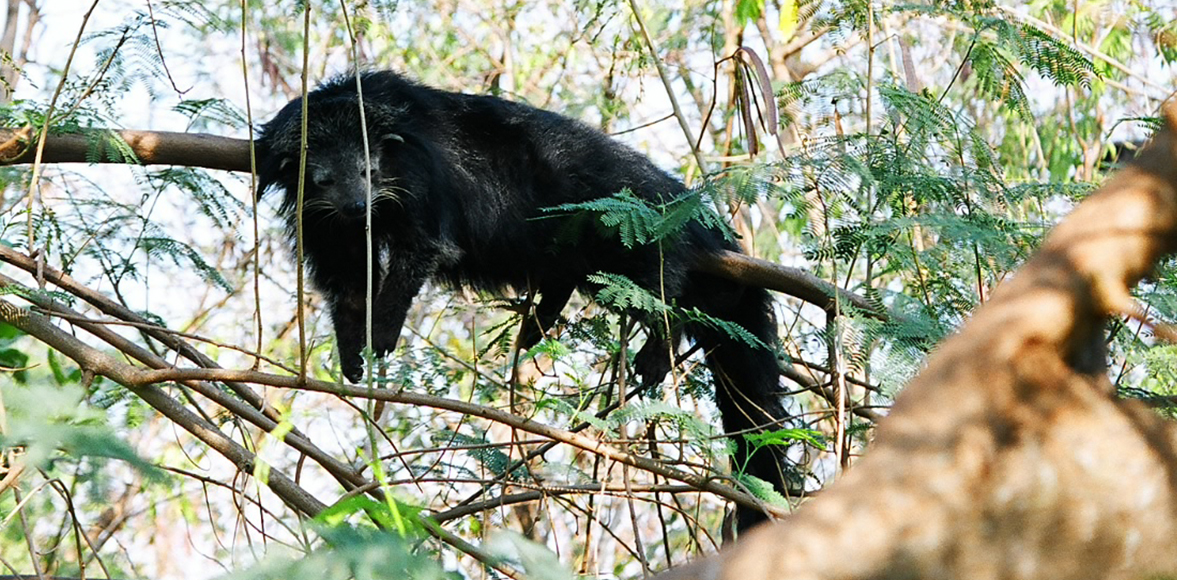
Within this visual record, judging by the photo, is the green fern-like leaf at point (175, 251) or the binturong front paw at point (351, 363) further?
the binturong front paw at point (351, 363)

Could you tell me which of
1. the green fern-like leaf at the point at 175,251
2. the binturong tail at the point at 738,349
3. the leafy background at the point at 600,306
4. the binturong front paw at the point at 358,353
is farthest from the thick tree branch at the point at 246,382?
the binturong tail at the point at 738,349

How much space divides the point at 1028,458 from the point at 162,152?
358cm

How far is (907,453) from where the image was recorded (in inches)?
42.1

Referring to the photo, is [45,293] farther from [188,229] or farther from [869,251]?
[188,229]

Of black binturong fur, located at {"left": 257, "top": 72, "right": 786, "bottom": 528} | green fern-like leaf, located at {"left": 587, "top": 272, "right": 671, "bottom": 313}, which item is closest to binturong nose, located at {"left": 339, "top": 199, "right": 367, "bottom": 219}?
black binturong fur, located at {"left": 257, "top": 72, "right": 786, "bottom": 528}

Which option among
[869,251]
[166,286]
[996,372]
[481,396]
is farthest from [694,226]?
[166,286]

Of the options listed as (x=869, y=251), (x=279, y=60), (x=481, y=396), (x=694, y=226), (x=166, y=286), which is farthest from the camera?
(x=279, y=60)

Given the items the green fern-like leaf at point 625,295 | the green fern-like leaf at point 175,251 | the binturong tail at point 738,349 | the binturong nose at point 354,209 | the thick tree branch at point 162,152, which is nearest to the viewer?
the green fern-like leaf at point 625,295

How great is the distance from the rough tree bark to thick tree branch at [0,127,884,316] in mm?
2616

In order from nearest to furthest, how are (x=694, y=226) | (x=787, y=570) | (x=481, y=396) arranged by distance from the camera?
(x=787, y=570) → (x=694, y=226) → (x=481, y=396)

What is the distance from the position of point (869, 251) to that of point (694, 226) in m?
1.09

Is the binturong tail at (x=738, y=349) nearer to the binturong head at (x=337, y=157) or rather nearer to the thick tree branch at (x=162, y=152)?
the thick tree branch at (x=162, y=152)

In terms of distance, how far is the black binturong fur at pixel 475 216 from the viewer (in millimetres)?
4973

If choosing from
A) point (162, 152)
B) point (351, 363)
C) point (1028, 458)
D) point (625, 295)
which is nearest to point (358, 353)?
point (351, 363)
